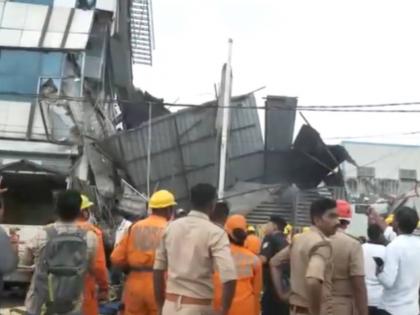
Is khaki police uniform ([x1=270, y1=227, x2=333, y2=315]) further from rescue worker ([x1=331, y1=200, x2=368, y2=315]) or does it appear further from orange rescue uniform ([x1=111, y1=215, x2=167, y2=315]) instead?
orange rescue uniform ([x1=111, y1=215, x2=167, y2=315])

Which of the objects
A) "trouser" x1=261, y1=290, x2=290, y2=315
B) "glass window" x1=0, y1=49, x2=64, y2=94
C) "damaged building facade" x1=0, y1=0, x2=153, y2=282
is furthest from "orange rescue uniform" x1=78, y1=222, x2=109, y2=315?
"glass window" x1=0, y1=49, x2=64, y2=94

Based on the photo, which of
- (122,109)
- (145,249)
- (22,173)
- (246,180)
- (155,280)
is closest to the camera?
(155,280)

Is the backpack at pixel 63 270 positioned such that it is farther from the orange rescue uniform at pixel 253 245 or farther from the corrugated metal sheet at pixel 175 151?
the corrugated metal sheet at pixel 175 151

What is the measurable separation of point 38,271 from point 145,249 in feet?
4.20

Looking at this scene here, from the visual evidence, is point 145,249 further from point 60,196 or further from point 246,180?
point 246,180

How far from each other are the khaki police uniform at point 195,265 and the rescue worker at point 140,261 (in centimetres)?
158

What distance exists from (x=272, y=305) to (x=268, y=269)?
16.2 inches

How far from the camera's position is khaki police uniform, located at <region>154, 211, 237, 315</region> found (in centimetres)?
516

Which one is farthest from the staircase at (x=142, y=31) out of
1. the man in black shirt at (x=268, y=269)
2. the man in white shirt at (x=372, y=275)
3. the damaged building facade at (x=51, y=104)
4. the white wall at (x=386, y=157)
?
the man in white shirt at (x=372, y=275)

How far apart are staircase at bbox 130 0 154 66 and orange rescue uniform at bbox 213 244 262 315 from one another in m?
23.7

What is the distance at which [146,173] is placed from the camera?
73.4ft

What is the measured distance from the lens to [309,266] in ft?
16.5

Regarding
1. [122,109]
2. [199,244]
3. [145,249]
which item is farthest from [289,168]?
[199,244]

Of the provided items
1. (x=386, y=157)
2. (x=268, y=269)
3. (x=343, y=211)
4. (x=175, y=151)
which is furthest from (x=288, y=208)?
(x=343, y=211)
